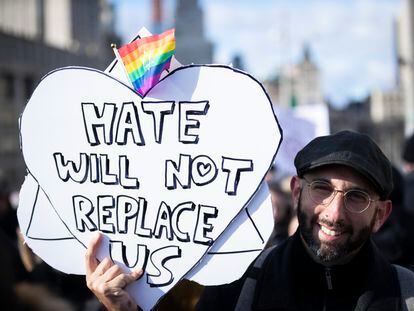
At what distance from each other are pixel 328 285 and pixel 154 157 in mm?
673

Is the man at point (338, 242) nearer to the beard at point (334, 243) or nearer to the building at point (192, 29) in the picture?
the beard at point (334, 243)

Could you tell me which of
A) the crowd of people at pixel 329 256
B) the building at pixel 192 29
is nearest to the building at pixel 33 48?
the building at pixel 192 29

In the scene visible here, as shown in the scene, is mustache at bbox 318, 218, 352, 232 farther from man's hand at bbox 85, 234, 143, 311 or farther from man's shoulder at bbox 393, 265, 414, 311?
man's hand at bbox 85, 234, 143, 311

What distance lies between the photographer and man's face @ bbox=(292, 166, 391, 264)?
1.93 m

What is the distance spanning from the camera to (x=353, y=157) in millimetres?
1941

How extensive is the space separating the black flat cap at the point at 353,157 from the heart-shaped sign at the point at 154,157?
0.40 feet

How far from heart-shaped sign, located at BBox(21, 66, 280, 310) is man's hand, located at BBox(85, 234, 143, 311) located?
5 cm

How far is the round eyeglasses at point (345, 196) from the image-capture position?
1.95 metres

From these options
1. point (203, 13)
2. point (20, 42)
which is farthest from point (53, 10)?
point (203, 13)

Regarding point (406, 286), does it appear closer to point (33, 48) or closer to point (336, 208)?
point (336, 208)

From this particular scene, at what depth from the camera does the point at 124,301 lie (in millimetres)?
2012

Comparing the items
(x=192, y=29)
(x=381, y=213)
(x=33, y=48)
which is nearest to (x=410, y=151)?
(x=381, y=213)

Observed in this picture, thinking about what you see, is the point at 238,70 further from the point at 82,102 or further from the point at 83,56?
the point at 83,56

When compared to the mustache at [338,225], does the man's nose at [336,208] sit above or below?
above
